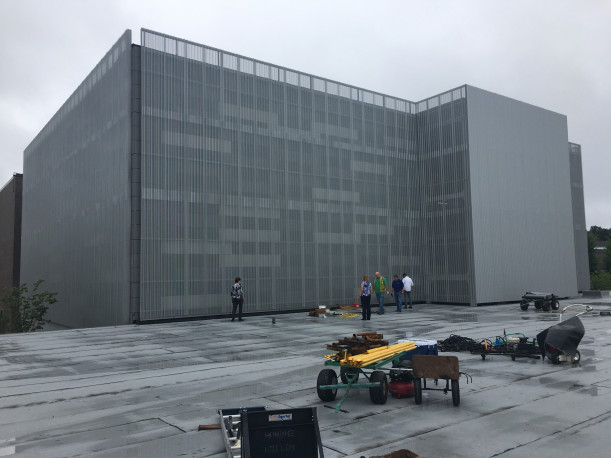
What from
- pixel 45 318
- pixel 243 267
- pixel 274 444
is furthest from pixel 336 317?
pixel 45 318

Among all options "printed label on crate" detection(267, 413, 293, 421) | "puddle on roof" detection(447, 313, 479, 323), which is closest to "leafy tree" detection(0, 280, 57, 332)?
"puddle on roof" detection(447, 313, 479, 323)

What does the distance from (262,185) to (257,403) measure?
18.4 meters

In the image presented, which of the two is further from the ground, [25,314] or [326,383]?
[326,383]

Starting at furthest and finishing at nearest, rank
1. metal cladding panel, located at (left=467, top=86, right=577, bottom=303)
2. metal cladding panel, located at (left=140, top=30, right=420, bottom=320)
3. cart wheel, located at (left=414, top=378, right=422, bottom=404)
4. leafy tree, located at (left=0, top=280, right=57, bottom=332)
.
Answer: leafy tree, located at (left=0, top=280, right=57, bottom=332) → metal cladding panel, located at (left=467, top=86, right=577, bottom=303) → metal cladding panel, located at (left=140, top=30, right=420, bottom=320) → cart wheel, located at (left=414, top=378, right=422, bottom=404)

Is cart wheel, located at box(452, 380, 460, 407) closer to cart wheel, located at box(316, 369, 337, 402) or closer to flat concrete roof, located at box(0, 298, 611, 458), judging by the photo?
flat concrete roof, located at box(0, 298, 611, 458)

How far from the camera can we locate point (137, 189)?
21.9m

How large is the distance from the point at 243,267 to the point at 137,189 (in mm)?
6354

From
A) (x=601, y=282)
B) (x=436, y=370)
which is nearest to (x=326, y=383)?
(x=436, y=370)

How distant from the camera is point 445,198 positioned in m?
30.8

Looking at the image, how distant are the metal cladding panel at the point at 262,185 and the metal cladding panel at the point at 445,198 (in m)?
0.99

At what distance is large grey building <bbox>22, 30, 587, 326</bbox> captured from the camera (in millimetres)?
22422

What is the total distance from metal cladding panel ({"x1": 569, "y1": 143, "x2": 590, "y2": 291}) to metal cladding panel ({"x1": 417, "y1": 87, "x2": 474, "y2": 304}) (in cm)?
1780

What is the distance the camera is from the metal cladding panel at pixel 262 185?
22.4m

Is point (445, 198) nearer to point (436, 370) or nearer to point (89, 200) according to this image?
point (89, 200)
